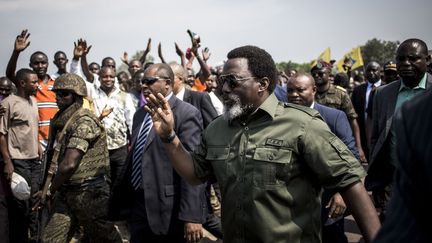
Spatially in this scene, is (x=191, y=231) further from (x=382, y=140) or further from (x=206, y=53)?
(x=206, y=53)

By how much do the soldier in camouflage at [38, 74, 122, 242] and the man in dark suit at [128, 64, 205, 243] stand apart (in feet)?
2.11

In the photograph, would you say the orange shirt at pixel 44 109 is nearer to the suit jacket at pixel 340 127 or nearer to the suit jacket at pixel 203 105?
the suit jacket at pixel 203 105

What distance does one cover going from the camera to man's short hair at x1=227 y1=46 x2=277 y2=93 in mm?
2729

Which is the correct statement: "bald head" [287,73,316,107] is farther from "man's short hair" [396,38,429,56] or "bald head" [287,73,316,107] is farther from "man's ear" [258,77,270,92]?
"man's ear" [258,77,270,92]

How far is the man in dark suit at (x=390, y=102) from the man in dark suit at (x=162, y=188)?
1.65 metres

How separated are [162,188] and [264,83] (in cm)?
153

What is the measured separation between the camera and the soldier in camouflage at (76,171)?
441 centimetres

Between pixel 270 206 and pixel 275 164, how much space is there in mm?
229

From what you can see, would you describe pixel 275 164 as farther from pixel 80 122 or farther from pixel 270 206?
pixel 80 122

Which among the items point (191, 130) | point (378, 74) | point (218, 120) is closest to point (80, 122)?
point (191, 130)

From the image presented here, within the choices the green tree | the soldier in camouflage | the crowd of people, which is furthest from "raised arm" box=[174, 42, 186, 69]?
the green tree

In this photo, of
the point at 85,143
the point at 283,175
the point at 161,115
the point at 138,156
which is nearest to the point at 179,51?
the point at 85,143

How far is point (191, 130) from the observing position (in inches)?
155

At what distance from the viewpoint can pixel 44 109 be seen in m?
6.71
